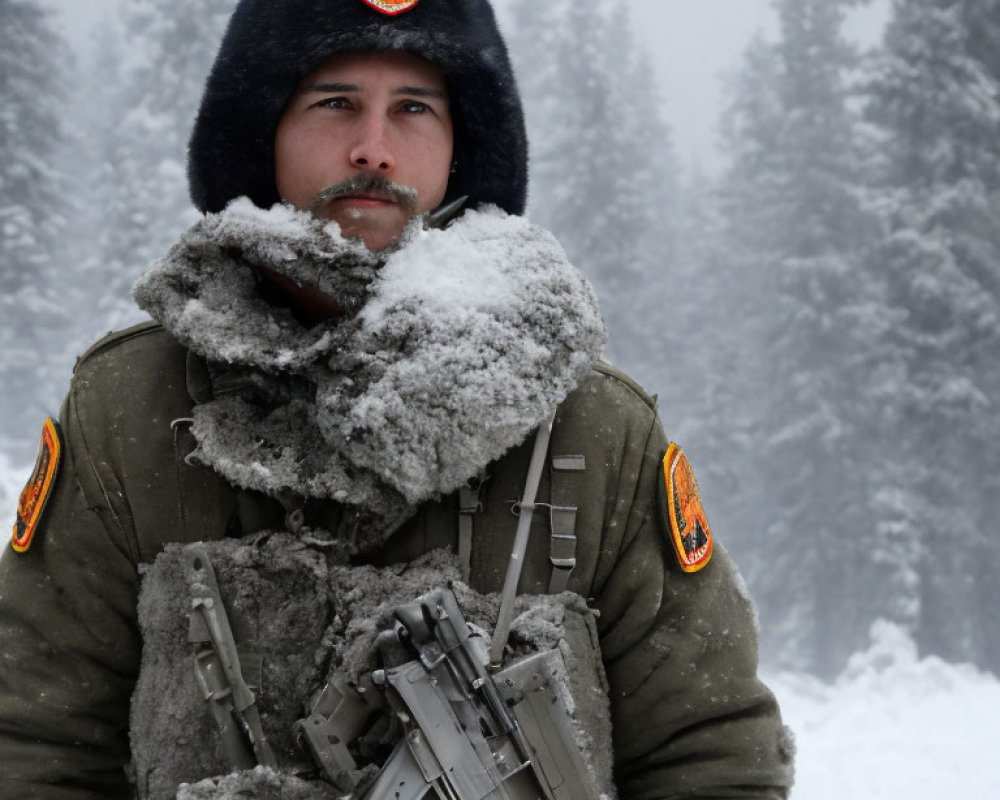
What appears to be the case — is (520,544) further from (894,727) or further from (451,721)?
(894,727)

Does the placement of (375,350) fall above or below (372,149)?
below

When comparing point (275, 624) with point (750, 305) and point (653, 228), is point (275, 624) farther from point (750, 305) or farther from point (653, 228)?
point (653, 228)

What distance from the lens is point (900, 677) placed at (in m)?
21.3

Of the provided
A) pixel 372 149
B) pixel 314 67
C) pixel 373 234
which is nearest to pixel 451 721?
pixel 373 234

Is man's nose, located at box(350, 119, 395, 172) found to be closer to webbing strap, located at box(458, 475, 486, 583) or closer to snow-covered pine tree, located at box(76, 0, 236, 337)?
webbing strap, located at box(458, 475, 486, 583)

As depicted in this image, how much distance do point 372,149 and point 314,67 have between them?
0.31m

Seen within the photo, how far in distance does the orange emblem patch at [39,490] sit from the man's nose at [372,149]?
970 mm

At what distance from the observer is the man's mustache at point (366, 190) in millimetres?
2367

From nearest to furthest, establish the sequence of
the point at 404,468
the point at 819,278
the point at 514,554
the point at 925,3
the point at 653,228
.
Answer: the point at 404,468, the point at 514,554, the point at 925,3, the point at 819,278, the point at 653,228

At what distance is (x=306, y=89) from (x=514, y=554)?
4.08 feet

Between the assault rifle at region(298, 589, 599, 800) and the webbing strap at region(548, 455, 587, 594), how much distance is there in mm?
204

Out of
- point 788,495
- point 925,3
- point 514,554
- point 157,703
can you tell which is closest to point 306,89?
point 514,554

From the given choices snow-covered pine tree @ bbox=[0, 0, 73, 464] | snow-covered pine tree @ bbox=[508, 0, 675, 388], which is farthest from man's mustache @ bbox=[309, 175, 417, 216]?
A: snow-covered pine tree @ bbox=[0, 0, 73, 464]

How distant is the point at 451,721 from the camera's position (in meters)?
2.08
